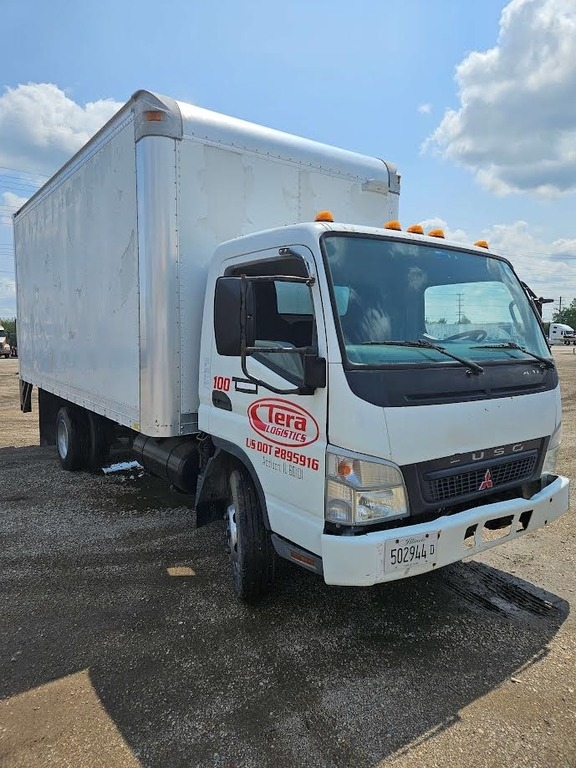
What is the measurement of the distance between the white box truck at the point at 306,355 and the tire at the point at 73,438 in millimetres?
1737

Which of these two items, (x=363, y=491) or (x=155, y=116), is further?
(x=155, y=116)

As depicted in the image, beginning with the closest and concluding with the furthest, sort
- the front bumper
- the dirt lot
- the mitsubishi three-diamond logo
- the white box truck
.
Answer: the dirt lot < the front bumper < the white box truck < the mitsubishi three-diamond logo

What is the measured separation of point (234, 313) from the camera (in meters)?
2.90

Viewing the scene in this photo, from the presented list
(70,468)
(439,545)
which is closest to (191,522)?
(70,468)

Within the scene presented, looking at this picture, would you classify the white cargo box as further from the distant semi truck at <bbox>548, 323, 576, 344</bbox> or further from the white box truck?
the distant semi truck at <bbox>548, 323, 576, 344</bbox>

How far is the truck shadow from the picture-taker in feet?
8.32

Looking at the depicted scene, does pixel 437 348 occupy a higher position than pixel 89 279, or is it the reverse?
pixel 89 279

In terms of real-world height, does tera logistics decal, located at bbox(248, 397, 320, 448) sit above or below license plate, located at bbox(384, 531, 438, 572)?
above

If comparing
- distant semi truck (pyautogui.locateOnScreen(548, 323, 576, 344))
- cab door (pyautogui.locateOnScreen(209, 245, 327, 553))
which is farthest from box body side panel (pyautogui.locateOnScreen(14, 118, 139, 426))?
distant semi truck (pyautogui.locateOnScreen(548, 323, 576, 344))

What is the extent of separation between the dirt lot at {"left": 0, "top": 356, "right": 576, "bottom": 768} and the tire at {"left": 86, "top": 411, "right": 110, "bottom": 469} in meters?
2.08

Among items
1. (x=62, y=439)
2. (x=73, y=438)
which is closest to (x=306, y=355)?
(x=73, y=438)

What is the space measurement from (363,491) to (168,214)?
2531 mm

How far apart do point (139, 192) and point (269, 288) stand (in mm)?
1361

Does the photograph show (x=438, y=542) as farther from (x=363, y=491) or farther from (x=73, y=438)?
(x=73, y=438)
